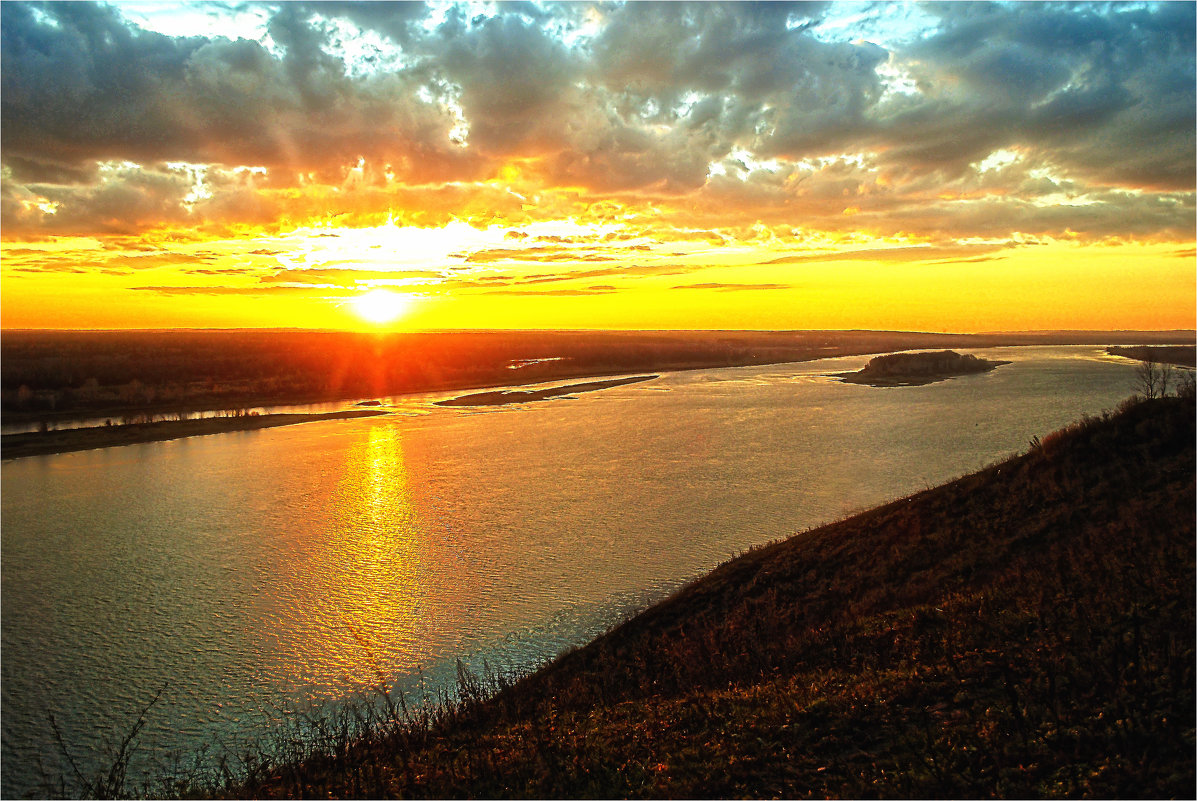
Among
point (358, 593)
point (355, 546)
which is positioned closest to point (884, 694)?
point (358, 593)

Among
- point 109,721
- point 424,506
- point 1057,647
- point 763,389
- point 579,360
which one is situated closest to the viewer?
point 1057,647

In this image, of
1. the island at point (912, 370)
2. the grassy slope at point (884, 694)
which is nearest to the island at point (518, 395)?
the island at point (912, 370)

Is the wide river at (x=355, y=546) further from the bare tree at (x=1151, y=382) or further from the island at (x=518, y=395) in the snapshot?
the island at (x=518, y=395)

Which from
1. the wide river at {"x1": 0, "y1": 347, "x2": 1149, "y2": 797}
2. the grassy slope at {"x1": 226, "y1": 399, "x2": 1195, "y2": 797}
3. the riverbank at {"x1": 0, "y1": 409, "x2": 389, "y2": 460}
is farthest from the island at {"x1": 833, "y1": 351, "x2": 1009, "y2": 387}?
the grassy slope at {"x1": 226, "y1": 399, "x2": 1195, "y2": 797}

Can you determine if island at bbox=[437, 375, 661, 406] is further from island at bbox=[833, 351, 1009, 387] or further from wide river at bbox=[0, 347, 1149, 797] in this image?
island at bbox=[833, 351, 1009, 387]

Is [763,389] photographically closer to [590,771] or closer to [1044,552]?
[1044,552]

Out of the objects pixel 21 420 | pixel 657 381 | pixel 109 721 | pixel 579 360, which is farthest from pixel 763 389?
pixel 109 721

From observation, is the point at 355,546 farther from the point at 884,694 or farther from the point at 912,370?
the point at 912,370
